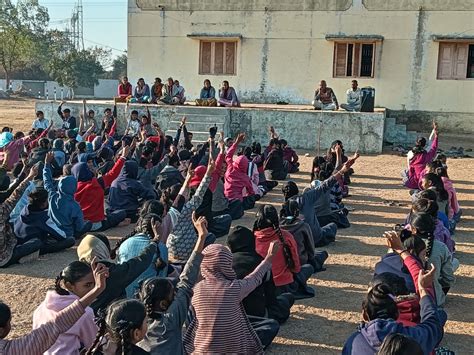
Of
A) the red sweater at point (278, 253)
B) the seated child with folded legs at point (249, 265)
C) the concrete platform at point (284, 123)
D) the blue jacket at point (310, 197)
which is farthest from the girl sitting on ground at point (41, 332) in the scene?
the concrete platform at point (284, 123)

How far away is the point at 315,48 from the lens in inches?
825

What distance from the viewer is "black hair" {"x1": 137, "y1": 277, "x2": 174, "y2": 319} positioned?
3400 mm

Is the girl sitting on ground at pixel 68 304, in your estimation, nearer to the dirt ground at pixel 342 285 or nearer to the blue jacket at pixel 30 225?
the dirt ground at pixel 342 285

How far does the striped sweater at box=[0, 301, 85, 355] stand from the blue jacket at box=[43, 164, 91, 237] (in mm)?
4648

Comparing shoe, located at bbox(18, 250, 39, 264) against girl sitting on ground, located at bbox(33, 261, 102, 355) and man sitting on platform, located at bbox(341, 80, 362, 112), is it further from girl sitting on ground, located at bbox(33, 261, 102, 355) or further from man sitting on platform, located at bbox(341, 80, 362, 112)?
man sitting on platform, located at bbox(341, 80, 362, 112)

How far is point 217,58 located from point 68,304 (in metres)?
19.4

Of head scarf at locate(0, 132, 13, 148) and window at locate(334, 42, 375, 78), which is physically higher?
window at locate(334, 42, 375, 78)

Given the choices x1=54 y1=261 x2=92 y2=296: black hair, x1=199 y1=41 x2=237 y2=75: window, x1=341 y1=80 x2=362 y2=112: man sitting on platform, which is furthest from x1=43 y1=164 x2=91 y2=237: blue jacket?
x1=199 y1=41 x2=237 y2=75: window

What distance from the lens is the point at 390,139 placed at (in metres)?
18.4

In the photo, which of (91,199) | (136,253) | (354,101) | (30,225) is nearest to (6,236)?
(30,225)

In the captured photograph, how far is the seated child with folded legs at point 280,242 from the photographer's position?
515 cm

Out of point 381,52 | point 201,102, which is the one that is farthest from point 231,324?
point 381,52

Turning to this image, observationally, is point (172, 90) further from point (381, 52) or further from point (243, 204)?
point (243, 204)

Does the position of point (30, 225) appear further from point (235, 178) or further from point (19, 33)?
point (19, 33)
